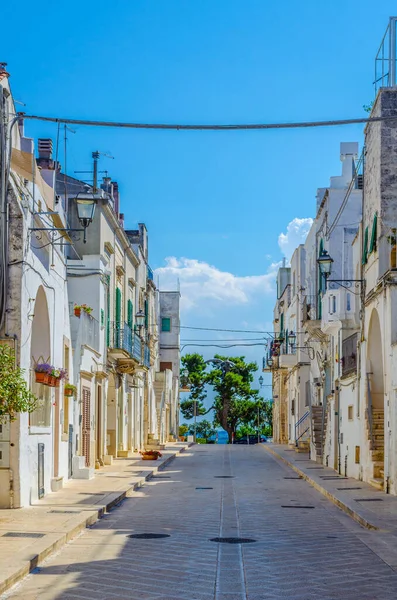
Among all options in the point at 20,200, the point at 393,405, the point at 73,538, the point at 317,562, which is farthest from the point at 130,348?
the point at 317,562

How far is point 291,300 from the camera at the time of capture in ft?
177

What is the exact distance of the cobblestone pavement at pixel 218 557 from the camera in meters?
8.62

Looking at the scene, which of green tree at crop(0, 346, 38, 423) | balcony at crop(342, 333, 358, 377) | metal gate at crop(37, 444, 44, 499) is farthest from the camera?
balcony at crop(342, 333, 358, 377)

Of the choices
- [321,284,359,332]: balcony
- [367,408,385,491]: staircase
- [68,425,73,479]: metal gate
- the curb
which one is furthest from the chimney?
[367,408,385,491]: staircase

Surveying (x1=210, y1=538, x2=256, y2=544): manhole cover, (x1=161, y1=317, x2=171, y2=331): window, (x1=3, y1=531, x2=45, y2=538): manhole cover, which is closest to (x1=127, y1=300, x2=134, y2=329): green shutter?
(x1=210, y1=538, x2=256, y2=544): manhole cover

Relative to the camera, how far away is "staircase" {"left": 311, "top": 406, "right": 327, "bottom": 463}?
32.2m

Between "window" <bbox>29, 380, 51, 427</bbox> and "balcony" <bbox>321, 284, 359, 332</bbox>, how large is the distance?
402 inches

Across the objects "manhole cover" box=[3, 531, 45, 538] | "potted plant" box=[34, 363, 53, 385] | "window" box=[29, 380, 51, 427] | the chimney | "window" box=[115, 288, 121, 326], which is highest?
the chimney

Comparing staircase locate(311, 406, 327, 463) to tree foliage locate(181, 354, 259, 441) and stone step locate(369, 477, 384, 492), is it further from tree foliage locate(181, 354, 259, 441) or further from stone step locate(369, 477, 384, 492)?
tree foliage locate(181, 354, 259, 441)

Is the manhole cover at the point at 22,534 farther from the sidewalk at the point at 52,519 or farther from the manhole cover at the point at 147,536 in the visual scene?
the manhole cover at the point at 147,536

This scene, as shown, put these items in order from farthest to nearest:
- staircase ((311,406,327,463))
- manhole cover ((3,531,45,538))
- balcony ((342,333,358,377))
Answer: staircase ((311,406,327,463)) < balcony ((342,333,358,377)) < manhole cover ((3,531,45,538))

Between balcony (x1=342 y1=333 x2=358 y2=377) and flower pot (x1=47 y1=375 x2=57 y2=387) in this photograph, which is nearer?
flower pot (x1=47 y1=375 x2=57 y2=387)

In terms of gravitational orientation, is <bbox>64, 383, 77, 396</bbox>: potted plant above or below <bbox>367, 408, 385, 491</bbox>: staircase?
above

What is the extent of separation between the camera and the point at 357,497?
1784 cm
